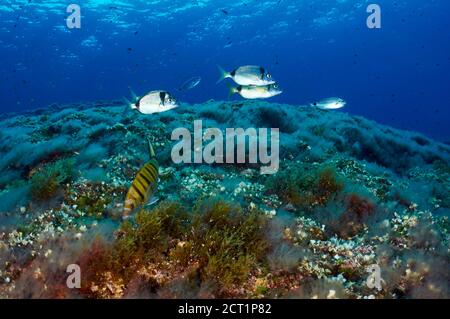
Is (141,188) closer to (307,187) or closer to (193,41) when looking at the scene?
(307,187)

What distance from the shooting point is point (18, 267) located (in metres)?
4.62

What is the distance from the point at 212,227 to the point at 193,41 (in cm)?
7846

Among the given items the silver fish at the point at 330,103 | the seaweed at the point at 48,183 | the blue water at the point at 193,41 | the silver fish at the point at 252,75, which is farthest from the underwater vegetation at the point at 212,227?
the blue water at the point at 193,41

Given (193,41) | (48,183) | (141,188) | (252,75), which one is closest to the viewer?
(141,188)

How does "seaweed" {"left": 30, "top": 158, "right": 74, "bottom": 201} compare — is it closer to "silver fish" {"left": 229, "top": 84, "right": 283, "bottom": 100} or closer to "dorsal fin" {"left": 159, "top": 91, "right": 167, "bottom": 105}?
"dorsal fin" {"left": 159, "top": 91, "right": 167, "bottom": 105}

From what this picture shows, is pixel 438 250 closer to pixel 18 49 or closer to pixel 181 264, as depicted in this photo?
pixel 181 264

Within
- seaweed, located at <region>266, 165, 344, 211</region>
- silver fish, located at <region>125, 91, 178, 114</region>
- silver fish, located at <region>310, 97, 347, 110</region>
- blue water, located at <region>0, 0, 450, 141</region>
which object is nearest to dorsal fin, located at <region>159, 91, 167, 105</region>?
silver fish, located at <region>125, 91, 178, 114</region>

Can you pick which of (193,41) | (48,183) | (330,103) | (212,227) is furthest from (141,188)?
(193,41)

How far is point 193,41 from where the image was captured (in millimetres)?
78750

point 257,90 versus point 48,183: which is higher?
point 257,90

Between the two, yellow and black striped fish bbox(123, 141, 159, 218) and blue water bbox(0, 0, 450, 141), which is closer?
yellow and black striped fish bbox(123, 141, 159, 218)

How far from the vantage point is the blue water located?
59.8 m

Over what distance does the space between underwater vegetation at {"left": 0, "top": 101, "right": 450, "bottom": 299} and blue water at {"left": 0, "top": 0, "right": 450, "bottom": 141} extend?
26.9 m

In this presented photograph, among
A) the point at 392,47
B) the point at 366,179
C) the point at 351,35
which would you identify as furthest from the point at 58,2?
the point at 392,47
